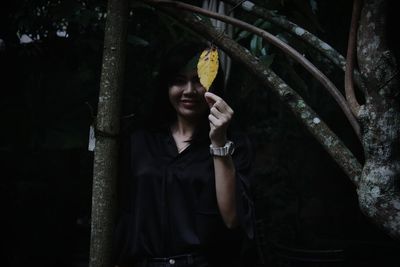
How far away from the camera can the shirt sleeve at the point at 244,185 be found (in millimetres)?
1419

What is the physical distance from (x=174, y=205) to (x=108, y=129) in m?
0.58

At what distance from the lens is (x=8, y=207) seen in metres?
2.81

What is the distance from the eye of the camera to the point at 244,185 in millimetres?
1479

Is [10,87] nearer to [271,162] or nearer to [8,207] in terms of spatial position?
[8,207]

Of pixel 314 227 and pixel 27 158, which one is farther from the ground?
pixel 27 158

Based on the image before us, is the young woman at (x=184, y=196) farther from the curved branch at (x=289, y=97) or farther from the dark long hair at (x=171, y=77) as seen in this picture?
the curved branch at (x=289, y=97)

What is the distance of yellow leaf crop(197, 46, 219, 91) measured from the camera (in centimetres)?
95

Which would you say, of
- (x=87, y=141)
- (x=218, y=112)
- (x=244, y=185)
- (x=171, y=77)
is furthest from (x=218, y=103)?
(x=87, y=141)

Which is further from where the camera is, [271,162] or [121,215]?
[271,162]

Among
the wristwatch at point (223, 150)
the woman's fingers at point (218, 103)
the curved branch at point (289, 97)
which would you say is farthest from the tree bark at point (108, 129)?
the wristwatch at point (223, 150)

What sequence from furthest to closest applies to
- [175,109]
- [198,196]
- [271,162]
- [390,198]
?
[271,162] < [175,109] < [198,196] < [390,198]

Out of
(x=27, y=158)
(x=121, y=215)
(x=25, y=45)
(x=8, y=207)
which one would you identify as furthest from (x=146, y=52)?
(x=121, y=215)

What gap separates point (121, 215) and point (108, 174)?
0.59m

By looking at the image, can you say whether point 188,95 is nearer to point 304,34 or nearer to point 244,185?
point 244,185
